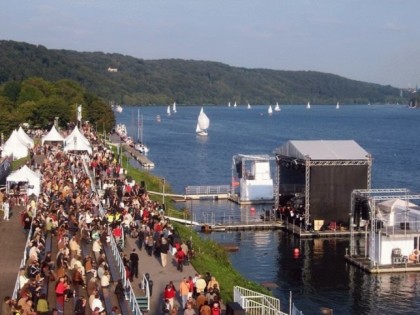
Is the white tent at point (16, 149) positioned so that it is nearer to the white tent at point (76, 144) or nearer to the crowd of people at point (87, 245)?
the white tent at point (76, 144)

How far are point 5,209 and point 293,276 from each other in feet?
39.5

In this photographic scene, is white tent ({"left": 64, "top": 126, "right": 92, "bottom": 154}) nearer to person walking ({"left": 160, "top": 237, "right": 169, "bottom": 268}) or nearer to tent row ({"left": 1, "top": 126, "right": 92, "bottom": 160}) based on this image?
tent row ({"left": 1, "top": 126, "right": 92, "bottom": 160})

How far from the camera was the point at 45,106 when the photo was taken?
79.8 meters

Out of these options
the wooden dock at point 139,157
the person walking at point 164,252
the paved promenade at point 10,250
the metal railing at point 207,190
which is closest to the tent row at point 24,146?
the metal railing at point 207,190

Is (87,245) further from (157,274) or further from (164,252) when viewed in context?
(157,274)

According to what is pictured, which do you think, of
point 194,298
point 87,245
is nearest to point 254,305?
point 194,298

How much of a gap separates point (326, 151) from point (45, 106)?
4686 cm

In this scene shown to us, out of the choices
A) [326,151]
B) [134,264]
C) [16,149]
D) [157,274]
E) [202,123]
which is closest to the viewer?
[134,264]

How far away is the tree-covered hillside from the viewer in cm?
7719

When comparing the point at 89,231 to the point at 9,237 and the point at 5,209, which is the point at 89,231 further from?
the point at 5,209

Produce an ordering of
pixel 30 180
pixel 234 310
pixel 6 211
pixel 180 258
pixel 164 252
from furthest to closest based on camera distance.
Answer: pixel 30 180 < pixel 6 211 < pixel 164 252 < pixel 180 258 < pixel 234 310

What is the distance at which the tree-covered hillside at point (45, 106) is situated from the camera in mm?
77188

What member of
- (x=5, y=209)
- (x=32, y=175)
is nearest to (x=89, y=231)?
(x=5, y=209)

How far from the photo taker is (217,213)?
46.0 m
